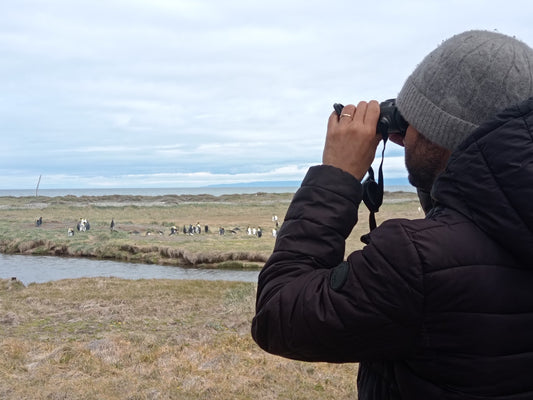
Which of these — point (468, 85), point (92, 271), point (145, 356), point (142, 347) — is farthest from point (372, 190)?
point (92, 271)

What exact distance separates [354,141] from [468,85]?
352 millimetres

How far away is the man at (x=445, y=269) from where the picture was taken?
120cm

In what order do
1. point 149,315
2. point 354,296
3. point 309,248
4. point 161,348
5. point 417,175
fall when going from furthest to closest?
point 149,315 → point 161,348 → point 417,175 → point 309,248 → point 354,296

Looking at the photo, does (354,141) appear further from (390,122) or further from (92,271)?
(92,271)

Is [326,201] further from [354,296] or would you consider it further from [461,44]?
[461,44]

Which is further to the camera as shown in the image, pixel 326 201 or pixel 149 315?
pixel 149 315

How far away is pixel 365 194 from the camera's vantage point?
163 centimetres

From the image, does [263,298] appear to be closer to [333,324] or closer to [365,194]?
[333,324]

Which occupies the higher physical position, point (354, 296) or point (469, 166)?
point (469, 166)

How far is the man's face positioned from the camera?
1483 mm

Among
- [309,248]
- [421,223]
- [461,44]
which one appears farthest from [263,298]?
[461,44]

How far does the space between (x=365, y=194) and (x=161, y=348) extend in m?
7.09

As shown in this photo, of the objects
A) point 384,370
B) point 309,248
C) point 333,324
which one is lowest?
point 384,370

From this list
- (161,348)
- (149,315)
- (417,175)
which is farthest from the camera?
(149,315)
